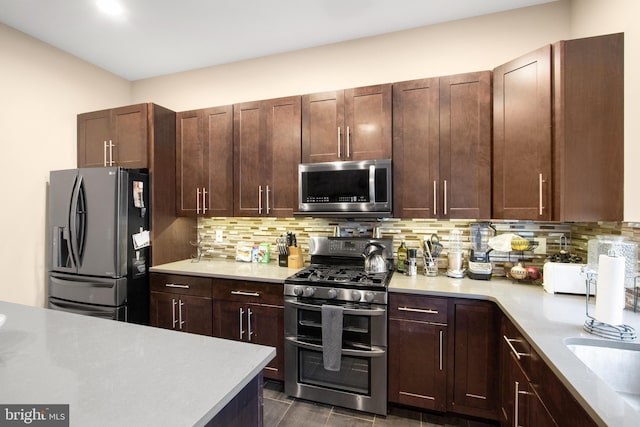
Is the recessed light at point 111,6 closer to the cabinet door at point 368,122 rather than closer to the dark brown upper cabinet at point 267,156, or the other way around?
the dark brown upper cabinet at point 267,156

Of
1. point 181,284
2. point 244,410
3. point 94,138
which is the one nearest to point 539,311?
point 244,410

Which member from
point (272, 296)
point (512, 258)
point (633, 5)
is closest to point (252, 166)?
point (272, 296)

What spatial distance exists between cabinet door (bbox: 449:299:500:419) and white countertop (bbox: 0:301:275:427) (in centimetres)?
139

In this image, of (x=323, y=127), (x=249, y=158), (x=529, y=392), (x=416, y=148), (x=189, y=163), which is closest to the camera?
(x=529, y=392)

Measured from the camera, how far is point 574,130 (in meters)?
1.73

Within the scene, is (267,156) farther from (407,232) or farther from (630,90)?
(630,90)

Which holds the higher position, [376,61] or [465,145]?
[376,61]

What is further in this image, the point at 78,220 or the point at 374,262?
the point at 78,220

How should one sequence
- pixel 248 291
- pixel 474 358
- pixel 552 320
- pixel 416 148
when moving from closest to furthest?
pixel 552 320
pixel 474 358
pixel 416 148
pixel 248 291

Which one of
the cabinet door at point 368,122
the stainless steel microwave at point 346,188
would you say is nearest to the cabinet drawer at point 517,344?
the stainless steel microwave at point 346,188

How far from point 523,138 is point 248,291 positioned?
226cm

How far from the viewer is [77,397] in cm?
79

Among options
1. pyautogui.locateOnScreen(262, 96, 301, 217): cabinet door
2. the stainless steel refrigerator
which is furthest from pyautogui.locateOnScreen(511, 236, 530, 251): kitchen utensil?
the stainless steel refrigerator

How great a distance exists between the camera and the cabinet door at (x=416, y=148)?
7.36 ft
